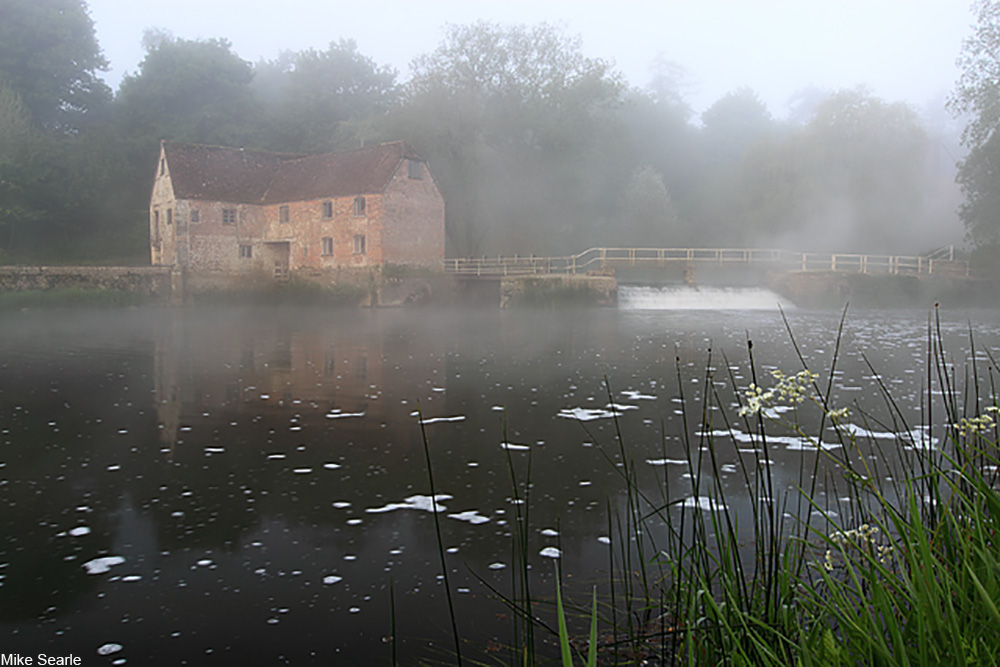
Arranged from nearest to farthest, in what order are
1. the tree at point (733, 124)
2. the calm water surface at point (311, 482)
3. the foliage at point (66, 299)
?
1. the calm water surface at point (311, 482)
2. the foliage at point (66, 299)
3. the tree at point (733, 124)

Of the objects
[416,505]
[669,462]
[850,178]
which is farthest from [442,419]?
[850,178]

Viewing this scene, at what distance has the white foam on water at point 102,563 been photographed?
14.2 ft

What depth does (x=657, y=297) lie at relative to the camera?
32750 mm

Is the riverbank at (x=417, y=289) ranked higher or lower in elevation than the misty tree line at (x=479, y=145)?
lower

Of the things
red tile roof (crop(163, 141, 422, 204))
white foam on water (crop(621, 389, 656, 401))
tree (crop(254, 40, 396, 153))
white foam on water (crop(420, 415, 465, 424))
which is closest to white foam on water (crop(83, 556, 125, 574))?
white foam on water (crop(420, 415, 465, 424))

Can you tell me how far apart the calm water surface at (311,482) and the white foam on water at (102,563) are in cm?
2

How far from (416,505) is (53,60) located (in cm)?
5219

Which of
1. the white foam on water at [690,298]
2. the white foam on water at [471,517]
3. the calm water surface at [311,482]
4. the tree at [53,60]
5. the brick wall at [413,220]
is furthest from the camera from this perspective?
the tree at [53,60]

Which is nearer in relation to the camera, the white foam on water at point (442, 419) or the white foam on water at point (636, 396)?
the white foam on water at point (442, 419)

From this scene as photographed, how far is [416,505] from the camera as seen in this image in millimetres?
5508

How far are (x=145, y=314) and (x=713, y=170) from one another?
134ft

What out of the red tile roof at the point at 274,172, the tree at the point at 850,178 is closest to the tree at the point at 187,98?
the red tile roof at the point at 274,172

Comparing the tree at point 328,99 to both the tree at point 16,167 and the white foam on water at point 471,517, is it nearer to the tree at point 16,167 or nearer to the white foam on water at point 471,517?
the tree at point 16,167

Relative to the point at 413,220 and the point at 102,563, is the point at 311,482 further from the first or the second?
the point at 413,220
